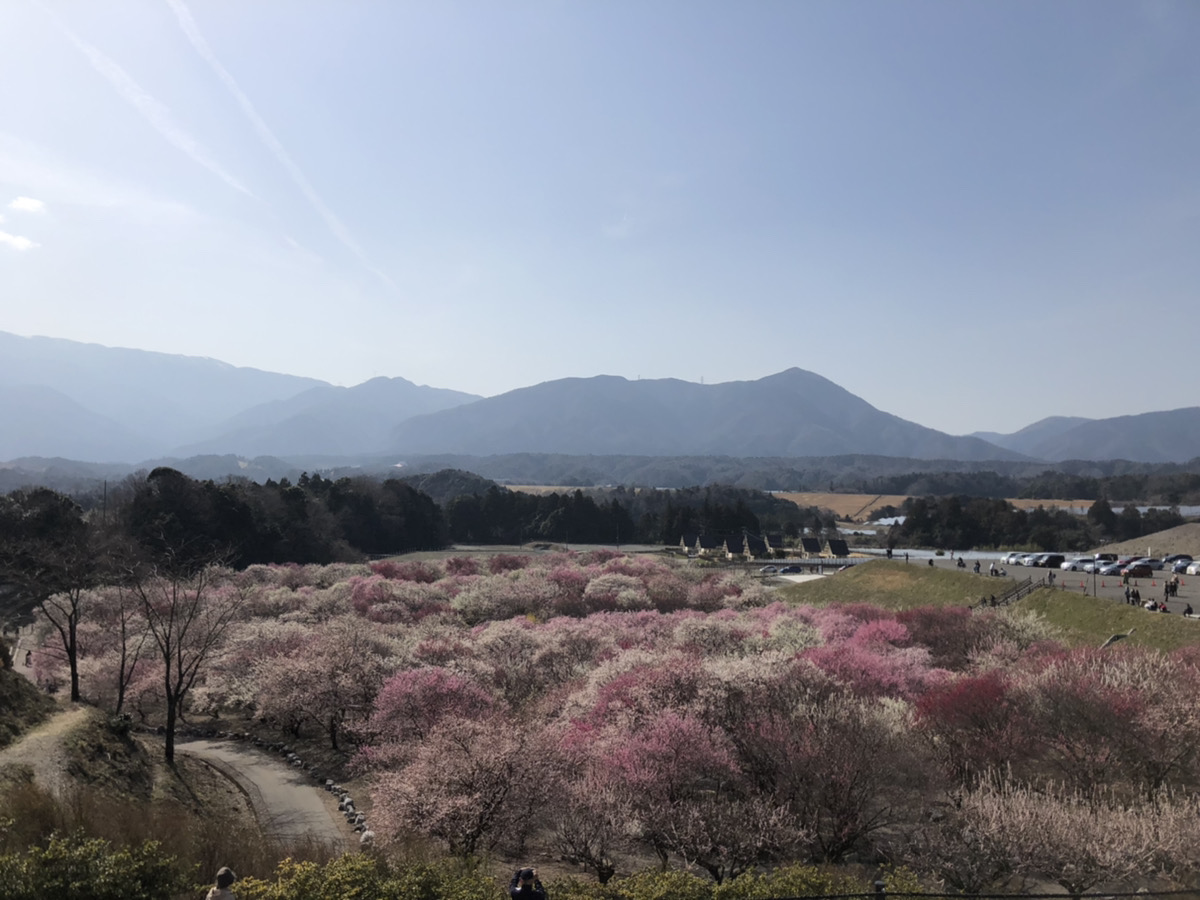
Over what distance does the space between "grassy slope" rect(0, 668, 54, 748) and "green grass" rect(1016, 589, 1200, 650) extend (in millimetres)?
34647

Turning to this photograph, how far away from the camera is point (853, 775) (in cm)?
1388

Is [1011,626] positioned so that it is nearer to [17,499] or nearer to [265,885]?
[265,885]

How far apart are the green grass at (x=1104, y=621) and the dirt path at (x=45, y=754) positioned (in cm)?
3207

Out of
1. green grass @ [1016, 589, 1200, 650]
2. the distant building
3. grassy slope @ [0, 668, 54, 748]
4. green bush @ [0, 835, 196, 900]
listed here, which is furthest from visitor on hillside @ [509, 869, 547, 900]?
the distant building

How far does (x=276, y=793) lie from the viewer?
1992 centimetres

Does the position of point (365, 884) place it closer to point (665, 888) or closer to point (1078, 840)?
point (665, 888)

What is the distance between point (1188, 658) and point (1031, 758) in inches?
273

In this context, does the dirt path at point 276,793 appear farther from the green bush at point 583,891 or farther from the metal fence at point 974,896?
the metal fence at point 974,896

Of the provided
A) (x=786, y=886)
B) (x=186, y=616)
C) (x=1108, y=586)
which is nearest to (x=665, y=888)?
(x=786, y=886)

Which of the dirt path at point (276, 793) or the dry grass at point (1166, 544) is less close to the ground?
the dry grass at point (1166, 544)

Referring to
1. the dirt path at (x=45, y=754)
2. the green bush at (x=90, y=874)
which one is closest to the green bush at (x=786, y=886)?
the green bush at (x=90, y=874)

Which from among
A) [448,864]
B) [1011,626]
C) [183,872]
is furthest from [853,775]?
[1011,626]

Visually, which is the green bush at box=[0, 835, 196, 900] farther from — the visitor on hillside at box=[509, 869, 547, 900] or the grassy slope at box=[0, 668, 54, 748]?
the grassy slope at box=[0, 668, 54, 748]

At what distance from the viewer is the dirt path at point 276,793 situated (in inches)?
669
